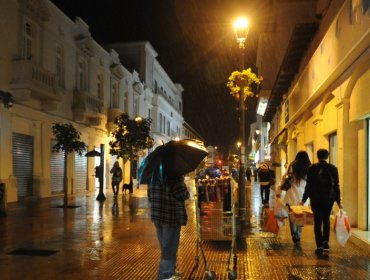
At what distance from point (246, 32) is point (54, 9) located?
40.9 feet

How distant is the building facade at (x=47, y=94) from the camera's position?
18.6 meters

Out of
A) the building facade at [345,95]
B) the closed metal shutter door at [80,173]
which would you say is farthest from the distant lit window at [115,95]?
the building facade at [345,95]

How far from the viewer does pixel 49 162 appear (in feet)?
72.3

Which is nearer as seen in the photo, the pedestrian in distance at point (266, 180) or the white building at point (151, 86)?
the pedestrian in distance at point (266, 180)

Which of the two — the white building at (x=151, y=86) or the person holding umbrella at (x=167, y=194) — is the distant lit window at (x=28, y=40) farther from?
the white building at (x=151, y=86)

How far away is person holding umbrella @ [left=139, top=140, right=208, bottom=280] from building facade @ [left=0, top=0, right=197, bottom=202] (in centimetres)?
1339

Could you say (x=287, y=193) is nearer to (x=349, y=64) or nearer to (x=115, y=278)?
(x=349, y=64)

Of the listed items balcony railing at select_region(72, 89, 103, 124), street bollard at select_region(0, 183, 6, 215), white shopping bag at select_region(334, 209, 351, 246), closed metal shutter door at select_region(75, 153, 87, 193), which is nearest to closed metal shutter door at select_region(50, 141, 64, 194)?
closed metal shutter door at select_region(75, 153, 87, 193)

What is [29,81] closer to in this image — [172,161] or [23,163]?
[23,163]

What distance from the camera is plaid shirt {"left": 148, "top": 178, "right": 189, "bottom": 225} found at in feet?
19.3

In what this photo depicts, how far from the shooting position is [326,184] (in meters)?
8.00

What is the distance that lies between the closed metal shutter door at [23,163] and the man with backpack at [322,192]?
14182 millimetres

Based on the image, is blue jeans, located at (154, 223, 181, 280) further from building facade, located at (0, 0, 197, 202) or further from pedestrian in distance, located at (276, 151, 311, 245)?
building facade, located at (0, 0, 197, 202)

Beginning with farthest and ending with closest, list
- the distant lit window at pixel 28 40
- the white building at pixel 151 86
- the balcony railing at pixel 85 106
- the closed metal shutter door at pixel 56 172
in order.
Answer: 1. the white building at pixel 151 86
2. the balcony railing at pixel 85 106
3. the closed metal shutter door at pixel 56 172
4. the distant lit window at pixel 28 40
